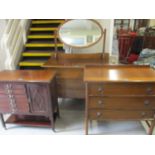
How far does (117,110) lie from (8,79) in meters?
1.35

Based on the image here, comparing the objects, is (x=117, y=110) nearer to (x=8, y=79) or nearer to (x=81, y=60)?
(x=81, y=60)

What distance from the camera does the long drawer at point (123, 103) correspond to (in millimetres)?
1733

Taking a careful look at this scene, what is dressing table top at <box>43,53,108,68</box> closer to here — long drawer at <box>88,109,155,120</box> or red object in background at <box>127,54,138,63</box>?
long drawer at <box>88,109,155,120</box>

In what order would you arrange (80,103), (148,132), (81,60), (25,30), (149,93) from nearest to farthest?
(149,93) < (148,132) < (81,60) < (80,103) < (25,30)

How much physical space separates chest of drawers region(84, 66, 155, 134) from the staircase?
1.47m

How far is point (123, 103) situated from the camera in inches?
69.4

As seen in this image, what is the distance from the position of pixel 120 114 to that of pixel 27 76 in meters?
1.24

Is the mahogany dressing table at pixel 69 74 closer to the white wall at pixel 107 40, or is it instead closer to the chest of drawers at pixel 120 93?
the chest of drawers at pixel 120 93

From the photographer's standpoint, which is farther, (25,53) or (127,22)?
(127,22)

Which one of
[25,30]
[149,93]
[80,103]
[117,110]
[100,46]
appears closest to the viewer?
[149,93]

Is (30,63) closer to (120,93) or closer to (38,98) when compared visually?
(38,98)

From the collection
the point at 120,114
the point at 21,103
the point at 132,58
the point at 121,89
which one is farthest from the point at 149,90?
the point at 132,58
